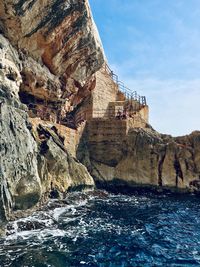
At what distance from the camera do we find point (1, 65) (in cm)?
3089

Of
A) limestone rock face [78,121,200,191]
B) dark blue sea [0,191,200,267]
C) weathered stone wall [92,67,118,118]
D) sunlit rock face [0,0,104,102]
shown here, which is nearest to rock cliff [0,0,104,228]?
sunlit rock face [0,0,104,102]

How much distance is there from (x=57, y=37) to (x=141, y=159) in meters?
20.1

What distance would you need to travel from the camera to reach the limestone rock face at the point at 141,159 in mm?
44562

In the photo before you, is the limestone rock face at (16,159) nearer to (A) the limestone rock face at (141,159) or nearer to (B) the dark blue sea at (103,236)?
(B) the dark blue sea at (103,236)

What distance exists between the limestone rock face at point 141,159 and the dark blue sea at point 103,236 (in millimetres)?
12683

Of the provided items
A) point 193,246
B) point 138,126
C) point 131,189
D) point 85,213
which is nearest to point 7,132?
point 85,213

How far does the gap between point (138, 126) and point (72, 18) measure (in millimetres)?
19635

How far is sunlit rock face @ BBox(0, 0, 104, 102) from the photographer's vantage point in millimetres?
33094

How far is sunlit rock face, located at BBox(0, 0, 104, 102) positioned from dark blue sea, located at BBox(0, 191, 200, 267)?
56.8 ft

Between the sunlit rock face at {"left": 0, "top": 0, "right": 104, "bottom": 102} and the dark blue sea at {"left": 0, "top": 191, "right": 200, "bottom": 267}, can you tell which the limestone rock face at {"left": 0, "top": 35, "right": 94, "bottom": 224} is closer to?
the dark blue sea at {"left": 0, "top": 191, "right": 200, "bottom": 267}

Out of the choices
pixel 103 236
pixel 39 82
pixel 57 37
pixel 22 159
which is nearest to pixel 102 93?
pixel 39 82

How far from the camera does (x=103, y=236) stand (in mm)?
20578

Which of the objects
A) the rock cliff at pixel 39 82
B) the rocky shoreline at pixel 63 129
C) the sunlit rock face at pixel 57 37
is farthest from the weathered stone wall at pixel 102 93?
the sunlit rock face at pixel 57 37

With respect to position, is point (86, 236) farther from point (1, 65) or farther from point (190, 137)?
point (190, 137)
